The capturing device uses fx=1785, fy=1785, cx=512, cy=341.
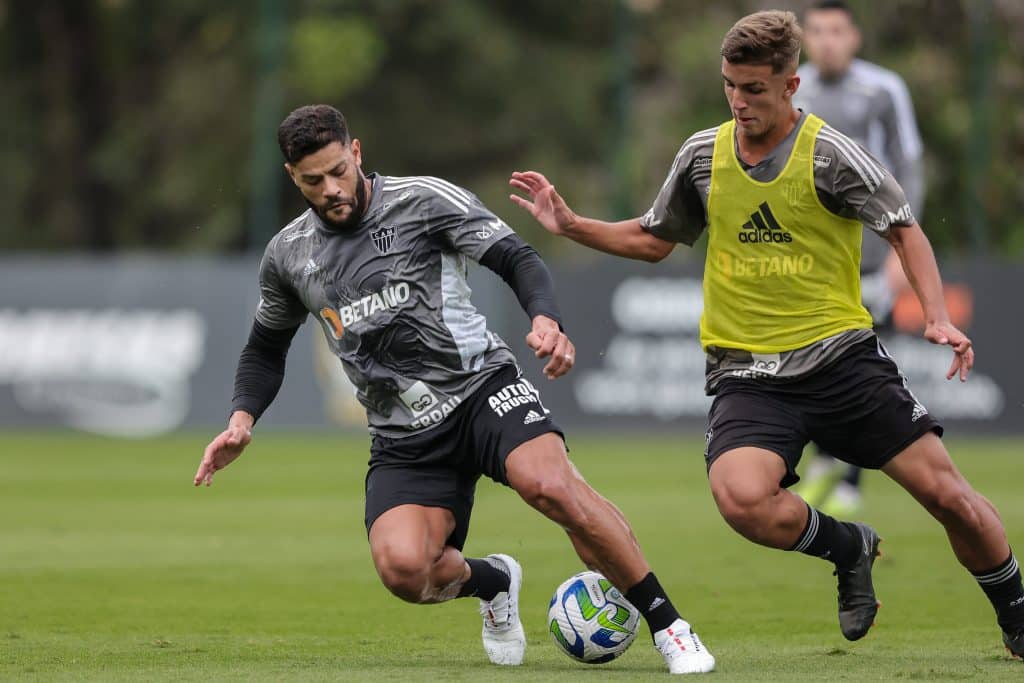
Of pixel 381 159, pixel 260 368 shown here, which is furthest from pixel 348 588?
pixel 381 159

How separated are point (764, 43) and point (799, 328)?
107cm

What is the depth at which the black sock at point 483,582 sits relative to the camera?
22.7ft

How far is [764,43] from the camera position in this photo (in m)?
6.43

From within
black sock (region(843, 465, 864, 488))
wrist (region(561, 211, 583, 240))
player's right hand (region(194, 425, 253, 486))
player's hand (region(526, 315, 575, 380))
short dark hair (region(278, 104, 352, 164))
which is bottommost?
black sock (region(843, 465, 864, 488))

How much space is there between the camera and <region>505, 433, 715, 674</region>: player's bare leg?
20.7ft

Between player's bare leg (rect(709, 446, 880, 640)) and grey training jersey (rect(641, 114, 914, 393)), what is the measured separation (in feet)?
1.34

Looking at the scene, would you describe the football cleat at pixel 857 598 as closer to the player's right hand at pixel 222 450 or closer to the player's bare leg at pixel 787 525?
the player's bare leg at pixel 787 525

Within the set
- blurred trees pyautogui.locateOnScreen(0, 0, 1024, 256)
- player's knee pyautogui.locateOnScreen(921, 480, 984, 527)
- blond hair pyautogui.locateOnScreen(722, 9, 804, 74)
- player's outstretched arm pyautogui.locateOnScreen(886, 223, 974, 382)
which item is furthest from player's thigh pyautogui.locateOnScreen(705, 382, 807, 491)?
blurred trees pyautogui.locateOnScreen(0, 0, 1024, 256)

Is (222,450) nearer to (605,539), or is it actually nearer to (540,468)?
(540,468)

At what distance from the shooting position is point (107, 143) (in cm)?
3459

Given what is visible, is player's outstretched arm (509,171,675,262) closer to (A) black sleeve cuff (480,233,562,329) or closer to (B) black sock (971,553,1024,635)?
(A) black sleeve cuff (480,233,562,329)

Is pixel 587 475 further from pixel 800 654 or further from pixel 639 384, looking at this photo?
pixel 800 654

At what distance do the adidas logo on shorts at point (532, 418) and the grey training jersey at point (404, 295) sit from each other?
265 millimetres

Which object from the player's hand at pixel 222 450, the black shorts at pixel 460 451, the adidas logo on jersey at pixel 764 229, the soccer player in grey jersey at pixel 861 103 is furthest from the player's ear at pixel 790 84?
the soccer player in grey jersey at pixel 861 103
